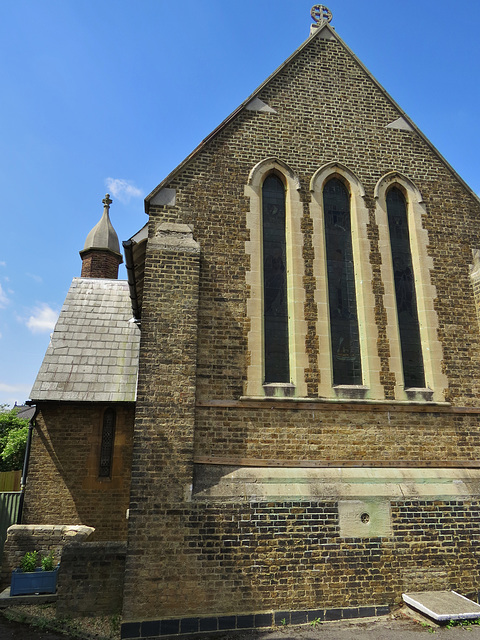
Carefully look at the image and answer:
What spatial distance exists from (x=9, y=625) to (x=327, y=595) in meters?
5.27

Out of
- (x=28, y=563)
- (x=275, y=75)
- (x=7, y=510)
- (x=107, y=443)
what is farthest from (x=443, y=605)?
(x=7, y=510)

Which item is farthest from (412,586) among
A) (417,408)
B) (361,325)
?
Answer: (361,325)

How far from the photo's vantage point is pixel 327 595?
7051 mm

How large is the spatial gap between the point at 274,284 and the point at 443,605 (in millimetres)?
5798

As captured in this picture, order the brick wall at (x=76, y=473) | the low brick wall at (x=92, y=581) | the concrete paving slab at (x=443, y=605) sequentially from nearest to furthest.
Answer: the concrete paving slab at (x=443, y=605)
the low brick wall at (x=92, y=581)
the brick wall at (x=76, y=473)

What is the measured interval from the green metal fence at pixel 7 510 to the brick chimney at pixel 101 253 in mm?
11158

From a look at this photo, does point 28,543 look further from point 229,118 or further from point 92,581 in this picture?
point 229,118

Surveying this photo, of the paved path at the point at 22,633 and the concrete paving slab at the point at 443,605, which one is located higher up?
the concrete paving slab at the point at 443,605

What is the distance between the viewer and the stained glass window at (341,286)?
8.58 meters

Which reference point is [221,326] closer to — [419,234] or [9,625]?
[419,234]

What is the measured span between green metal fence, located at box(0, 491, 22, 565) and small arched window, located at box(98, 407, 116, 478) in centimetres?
337

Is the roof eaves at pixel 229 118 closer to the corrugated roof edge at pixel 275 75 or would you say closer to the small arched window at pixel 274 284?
the corrugated roof edge at pixel 275 75

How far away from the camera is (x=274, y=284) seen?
8781 millimetres

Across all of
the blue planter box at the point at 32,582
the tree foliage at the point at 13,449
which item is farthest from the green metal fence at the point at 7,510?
the tree foliage at the point at 13,449
